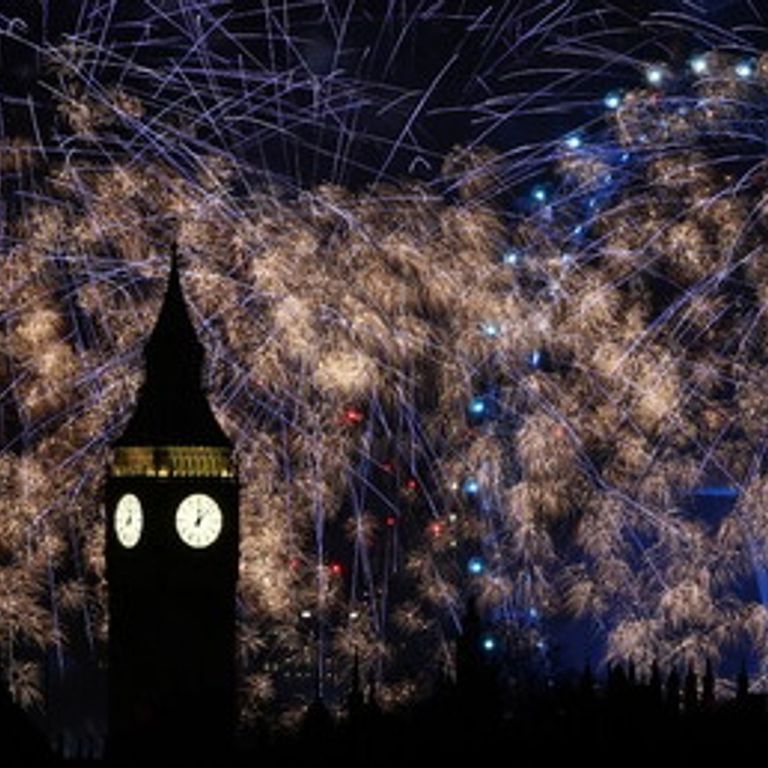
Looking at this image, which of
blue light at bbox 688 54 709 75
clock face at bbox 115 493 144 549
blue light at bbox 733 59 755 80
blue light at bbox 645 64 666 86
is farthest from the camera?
clock face at bbox 115 493 144 549

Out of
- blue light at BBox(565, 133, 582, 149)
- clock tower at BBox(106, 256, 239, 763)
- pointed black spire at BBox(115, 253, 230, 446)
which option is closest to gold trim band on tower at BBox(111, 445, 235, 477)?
clock tower at BBox(106, 256, 239, 763)

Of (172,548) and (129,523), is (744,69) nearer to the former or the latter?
(172,548)

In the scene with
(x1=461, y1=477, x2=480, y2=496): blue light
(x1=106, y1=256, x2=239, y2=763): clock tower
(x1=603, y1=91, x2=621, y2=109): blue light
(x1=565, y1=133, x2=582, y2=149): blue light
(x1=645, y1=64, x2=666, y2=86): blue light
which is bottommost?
(x1=106, y1=256, x2=239, y2=763): clock tower

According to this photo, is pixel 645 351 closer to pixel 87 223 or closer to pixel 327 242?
pixel 327 242

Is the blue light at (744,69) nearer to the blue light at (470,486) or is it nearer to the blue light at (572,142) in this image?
the blue light at (572,142)

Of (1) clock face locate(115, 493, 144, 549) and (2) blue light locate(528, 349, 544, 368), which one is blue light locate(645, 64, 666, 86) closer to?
(2) blue light locate(528, 349, 544, 368)

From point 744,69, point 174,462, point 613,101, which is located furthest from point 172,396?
point 744,69

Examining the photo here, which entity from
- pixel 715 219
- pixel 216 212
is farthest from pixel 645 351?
pixel 216 212
